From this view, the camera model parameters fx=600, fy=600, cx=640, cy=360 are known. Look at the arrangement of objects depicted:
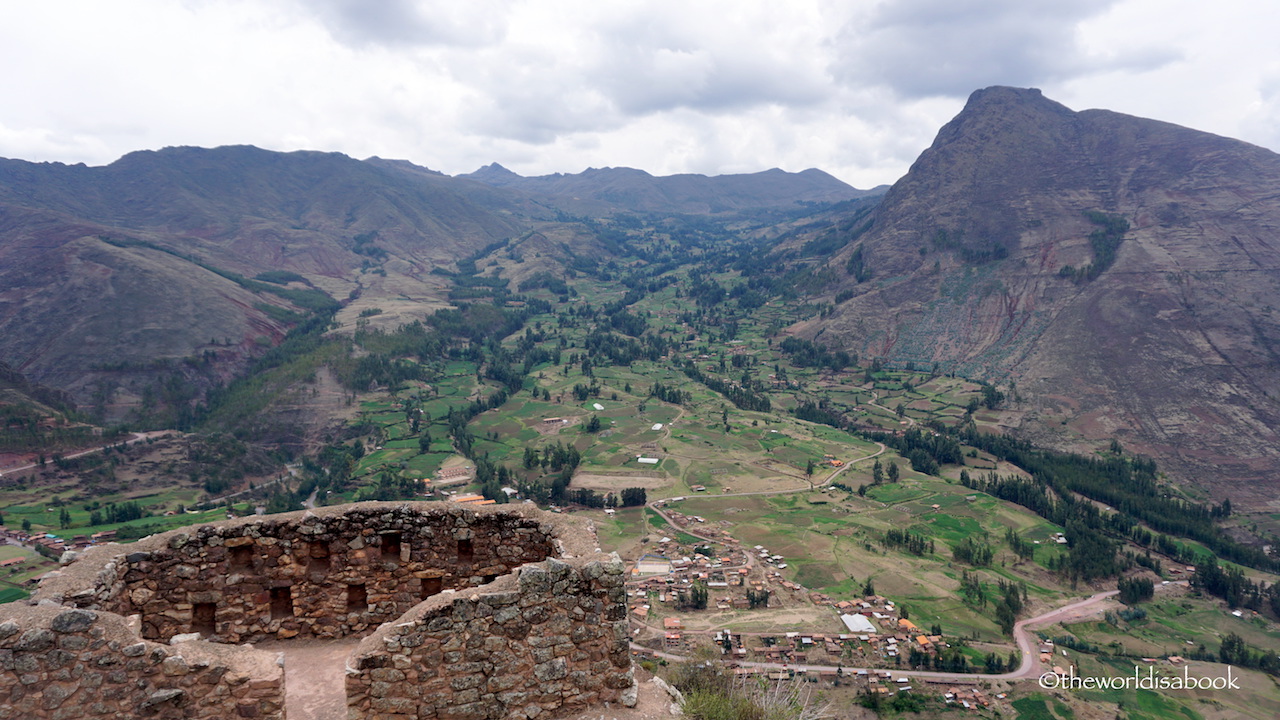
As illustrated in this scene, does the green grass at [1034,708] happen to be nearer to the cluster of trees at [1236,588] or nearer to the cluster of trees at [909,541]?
the cluster of trees at [909,541]

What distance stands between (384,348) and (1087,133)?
206 m

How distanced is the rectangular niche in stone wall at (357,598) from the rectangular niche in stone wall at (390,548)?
0.73m

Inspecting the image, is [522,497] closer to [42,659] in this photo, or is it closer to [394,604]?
[394,604]

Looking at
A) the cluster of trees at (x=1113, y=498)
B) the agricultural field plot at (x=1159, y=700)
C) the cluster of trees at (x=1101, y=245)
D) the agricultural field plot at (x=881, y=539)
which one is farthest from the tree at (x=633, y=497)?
the cluster of trees at (x=1101, y=245)

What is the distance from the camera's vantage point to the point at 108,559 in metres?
10.1

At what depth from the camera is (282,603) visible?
11.8 metres

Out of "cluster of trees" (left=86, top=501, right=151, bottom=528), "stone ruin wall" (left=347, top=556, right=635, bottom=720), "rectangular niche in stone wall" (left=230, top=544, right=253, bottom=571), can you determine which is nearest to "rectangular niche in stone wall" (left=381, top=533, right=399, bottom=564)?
"rectangular niche in stone wall" (left=230, top=544, right=253, bottom=571)

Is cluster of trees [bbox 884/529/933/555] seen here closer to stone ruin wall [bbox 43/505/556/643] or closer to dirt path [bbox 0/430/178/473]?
stone ruin wall [bbox 43/505/556/643]

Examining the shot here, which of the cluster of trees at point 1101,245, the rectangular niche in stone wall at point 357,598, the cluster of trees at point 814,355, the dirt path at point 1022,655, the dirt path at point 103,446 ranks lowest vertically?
the dirt path at point 1022,655

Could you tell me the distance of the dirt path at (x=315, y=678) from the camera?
32.9 feet

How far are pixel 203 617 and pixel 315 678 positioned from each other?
251 centimetres

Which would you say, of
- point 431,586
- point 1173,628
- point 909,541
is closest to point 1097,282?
point 1173,628

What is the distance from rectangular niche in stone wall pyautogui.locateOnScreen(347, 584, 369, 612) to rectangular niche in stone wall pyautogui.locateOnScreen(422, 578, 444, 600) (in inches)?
43.7

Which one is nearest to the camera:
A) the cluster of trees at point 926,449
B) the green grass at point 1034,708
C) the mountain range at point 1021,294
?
the green grass at point 1034,708
